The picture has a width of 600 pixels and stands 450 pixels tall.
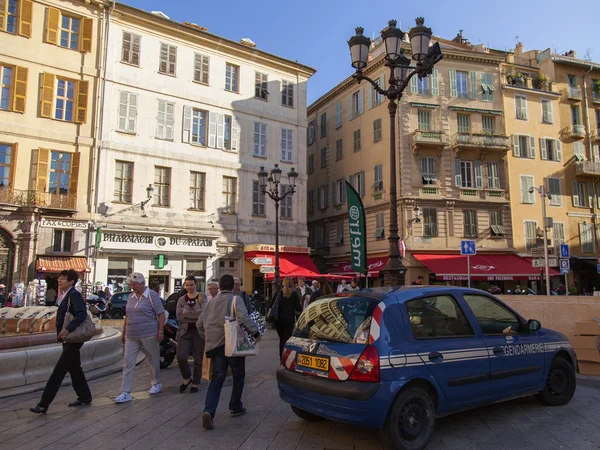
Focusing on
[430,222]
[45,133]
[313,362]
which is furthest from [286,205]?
[313,362]

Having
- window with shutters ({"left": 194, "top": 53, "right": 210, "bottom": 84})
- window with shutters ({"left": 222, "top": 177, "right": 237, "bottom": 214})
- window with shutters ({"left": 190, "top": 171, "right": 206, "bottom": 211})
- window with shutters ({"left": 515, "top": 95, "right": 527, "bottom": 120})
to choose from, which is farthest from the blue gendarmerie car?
window with shutters ({"left": 515, "top": 95, "right": 527, "bottom": 120})

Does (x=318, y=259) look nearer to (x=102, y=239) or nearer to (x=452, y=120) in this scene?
(x=452, y=120)

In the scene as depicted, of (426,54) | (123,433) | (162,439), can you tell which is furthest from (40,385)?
(426,54)

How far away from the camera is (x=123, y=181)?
23.9 meters

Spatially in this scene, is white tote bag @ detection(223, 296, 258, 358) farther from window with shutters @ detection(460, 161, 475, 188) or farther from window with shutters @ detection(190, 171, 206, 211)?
window with shutters @ detection(460, 161, 475, 188)

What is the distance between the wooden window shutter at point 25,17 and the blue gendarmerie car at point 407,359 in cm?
2336

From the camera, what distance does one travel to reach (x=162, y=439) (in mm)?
4754

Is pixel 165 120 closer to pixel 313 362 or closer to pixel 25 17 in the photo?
pixel 25 17

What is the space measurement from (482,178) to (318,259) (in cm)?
1272

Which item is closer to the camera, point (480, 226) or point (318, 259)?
point (480, 226)

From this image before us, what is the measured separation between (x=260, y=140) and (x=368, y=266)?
34.1 ft

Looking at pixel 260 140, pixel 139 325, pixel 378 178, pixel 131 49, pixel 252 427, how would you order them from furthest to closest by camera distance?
pixel 378 178 → pixel 260 140 → pixel 131 49 → pixel 139 325 → pixel 252 427

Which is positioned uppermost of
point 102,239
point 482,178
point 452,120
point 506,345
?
point 452,120

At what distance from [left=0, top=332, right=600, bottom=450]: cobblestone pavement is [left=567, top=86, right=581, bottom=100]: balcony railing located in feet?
112
